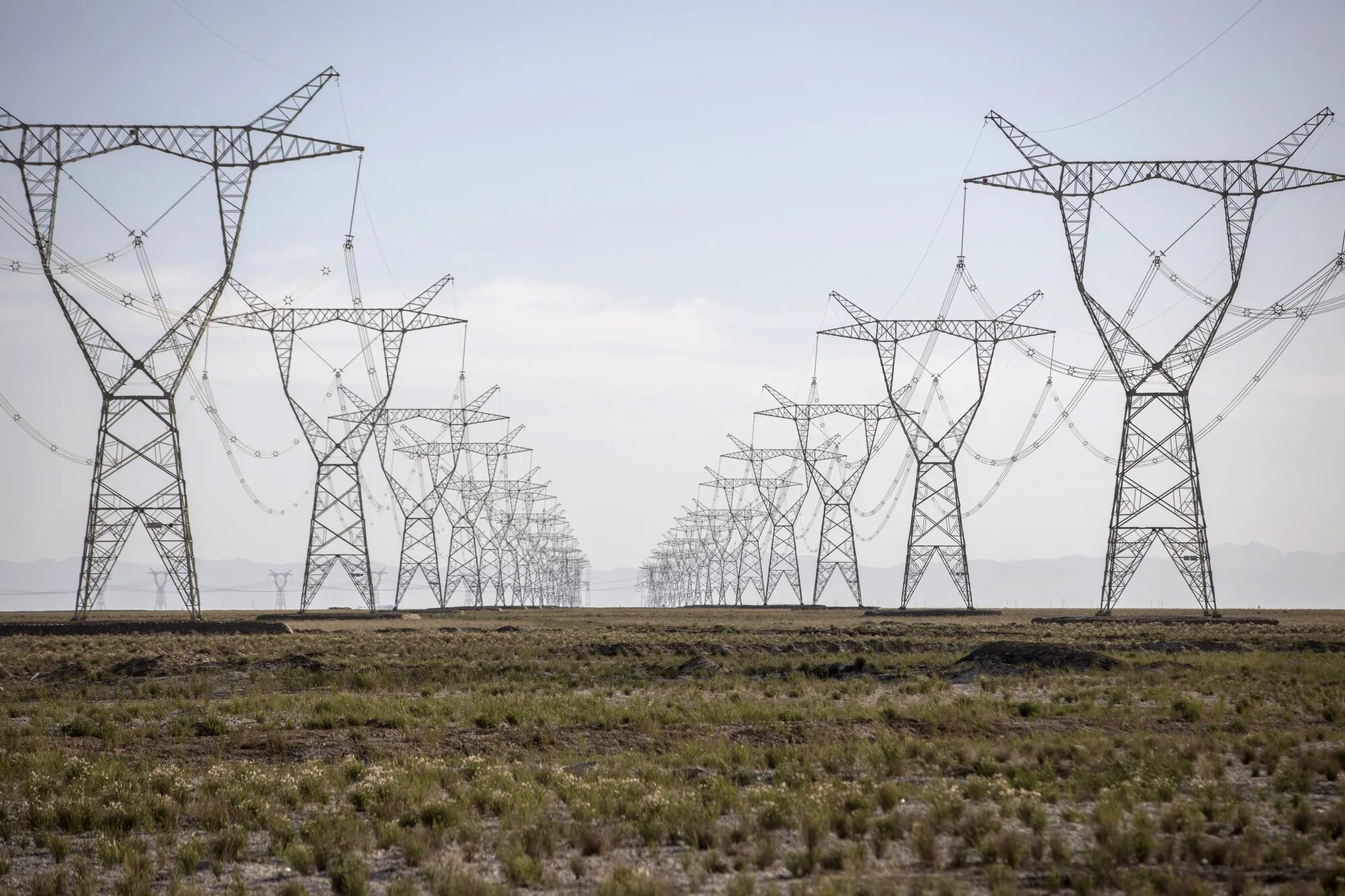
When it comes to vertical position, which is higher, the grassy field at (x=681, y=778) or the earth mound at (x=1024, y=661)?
the earth mound at (x=1024, y=661)

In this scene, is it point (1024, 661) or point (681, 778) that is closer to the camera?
point (681, 778)

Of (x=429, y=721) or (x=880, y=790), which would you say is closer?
(x=880, y=790)

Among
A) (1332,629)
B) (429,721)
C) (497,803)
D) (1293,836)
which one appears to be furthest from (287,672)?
(1332,629)

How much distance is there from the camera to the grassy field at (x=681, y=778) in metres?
10.7

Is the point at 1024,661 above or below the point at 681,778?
above

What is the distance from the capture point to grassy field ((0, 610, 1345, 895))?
10742 mm

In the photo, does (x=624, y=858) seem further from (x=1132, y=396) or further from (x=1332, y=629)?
(x=1132, y=396)

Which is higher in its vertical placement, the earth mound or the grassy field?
the earth mound

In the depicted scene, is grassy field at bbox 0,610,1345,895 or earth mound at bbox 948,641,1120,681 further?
earth mound at bbox 948,641,1120,681

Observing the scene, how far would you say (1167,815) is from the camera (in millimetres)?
12039

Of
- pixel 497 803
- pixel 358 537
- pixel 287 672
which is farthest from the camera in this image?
pixel 358 537

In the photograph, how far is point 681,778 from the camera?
1537cm

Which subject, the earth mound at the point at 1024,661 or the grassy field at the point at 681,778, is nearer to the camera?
the grassy field at the point at 681,778

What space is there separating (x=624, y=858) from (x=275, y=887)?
325cm
